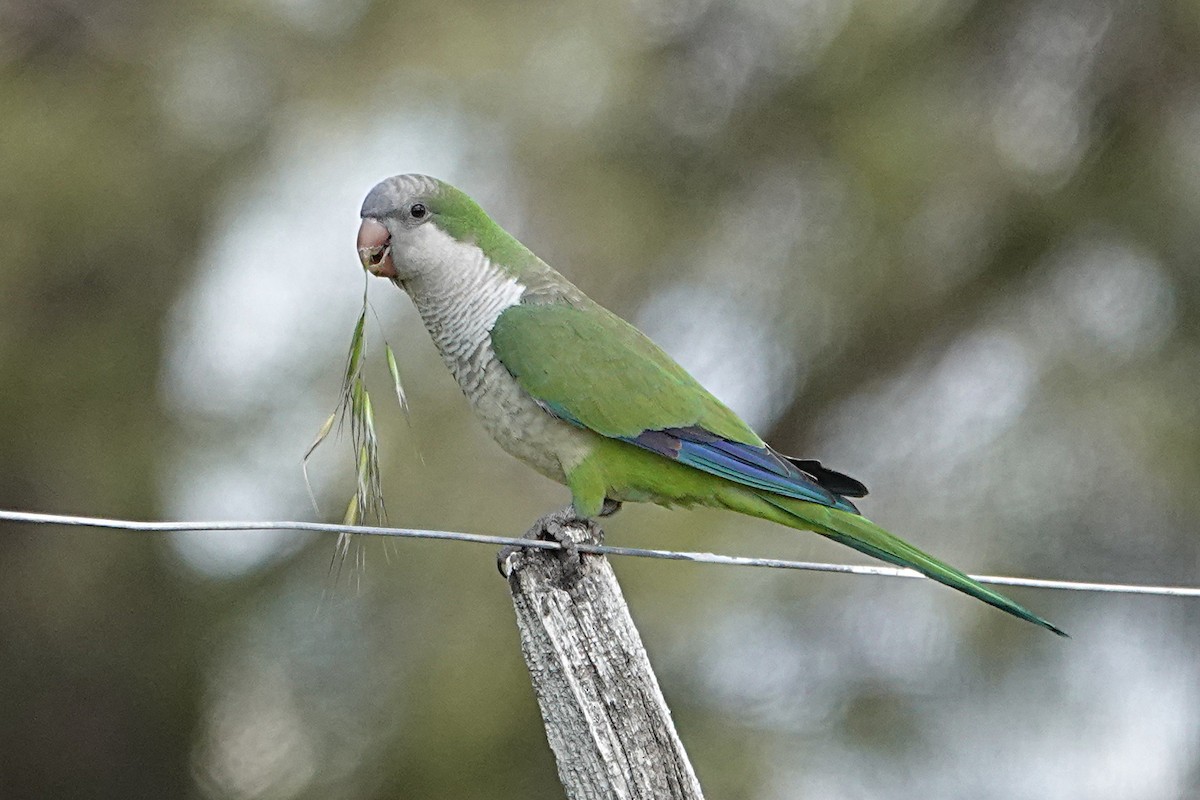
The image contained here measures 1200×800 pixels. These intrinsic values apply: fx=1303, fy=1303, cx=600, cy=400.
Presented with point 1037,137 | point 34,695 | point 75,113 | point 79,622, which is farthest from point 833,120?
point 34,695

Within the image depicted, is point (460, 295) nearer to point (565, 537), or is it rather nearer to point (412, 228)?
point (412, 228)

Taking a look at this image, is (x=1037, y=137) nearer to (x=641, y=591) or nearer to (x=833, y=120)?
(x=833, y=120)

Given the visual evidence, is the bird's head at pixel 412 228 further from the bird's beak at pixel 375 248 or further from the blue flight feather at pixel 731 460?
the blue flight feather at pixel 731 460

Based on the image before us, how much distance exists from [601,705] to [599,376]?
1.01 metres

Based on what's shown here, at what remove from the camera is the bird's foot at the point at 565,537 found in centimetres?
207

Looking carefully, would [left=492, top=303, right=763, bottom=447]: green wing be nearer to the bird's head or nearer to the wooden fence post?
the bird's head

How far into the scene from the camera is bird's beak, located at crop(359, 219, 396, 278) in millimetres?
2934

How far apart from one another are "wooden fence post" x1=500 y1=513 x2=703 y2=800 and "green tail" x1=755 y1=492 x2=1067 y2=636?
74cm

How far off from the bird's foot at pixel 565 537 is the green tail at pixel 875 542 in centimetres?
46

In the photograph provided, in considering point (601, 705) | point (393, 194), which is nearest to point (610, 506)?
point (393, 194)

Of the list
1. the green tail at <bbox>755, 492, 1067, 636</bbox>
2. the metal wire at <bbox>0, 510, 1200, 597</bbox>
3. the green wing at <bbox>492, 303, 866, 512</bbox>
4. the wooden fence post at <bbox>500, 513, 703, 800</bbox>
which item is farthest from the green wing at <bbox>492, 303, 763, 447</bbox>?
the wooden fence post at <bbox>500, 513, 703, 800</bbox>

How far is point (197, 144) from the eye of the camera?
427cm

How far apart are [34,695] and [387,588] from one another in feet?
4.42

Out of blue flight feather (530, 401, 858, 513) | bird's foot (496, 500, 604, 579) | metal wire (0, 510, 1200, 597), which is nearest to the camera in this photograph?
metal wire (0, 510, 1200, 597)
